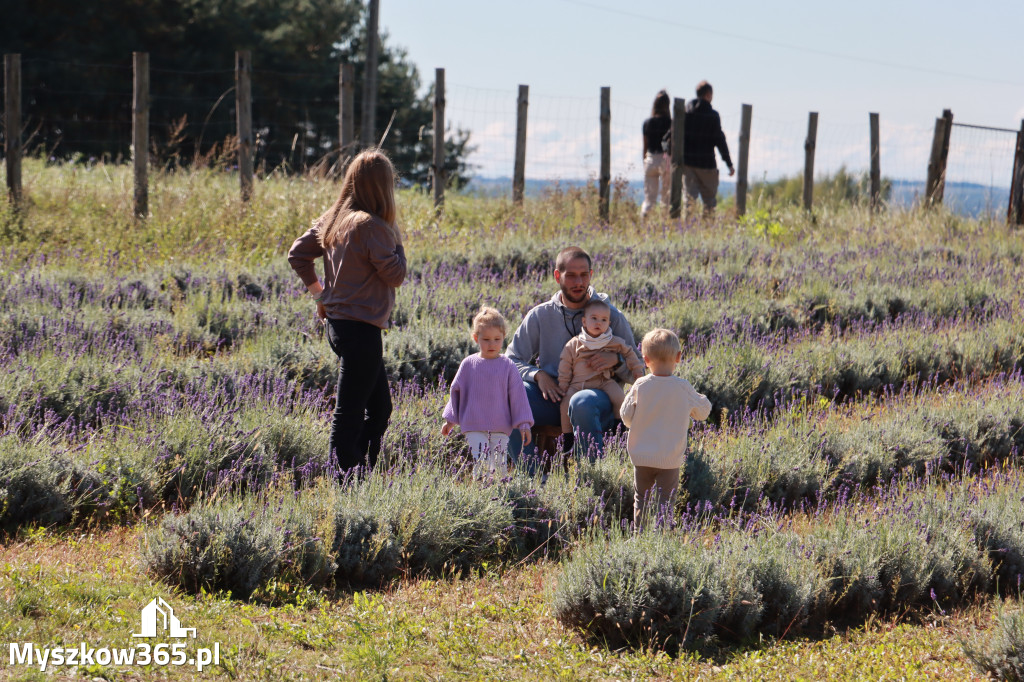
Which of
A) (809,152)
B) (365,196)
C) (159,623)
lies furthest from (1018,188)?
(159,623)

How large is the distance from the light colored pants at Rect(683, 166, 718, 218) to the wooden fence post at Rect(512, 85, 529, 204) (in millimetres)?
2549

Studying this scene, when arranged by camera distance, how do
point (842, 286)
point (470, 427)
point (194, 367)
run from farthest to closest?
1. point (842, 286)
2. point (194, 367)
3. point (470, 427)

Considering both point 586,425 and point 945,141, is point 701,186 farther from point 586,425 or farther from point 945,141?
point 586,425

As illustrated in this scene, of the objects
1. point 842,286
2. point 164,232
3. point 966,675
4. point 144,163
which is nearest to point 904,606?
point 966,675

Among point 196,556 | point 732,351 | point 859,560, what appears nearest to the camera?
point 196,556

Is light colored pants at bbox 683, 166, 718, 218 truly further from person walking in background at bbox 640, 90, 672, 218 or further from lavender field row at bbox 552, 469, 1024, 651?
lavender field row at bbox 552, 469, 1024, 651

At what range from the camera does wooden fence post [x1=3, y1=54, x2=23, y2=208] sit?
12211 mm

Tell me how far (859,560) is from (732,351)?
126 inches

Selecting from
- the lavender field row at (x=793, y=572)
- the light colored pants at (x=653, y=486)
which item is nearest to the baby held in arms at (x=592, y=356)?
the light colored pants at (x=653, y=486)

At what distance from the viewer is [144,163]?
39.9 feet

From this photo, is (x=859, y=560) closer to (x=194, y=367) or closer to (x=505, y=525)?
(x=505, y=525)

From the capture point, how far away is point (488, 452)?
5.38 metres

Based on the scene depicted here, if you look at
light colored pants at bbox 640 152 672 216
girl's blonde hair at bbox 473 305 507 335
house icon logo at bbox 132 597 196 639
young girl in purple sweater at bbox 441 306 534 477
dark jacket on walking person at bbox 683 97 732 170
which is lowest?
house icon logo at bbox 132 597 196 639

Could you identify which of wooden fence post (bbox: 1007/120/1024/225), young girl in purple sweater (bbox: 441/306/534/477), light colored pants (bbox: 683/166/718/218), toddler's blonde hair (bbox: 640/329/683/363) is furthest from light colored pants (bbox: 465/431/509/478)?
wooden fence post (bbox: 1007/120/1024/225)
